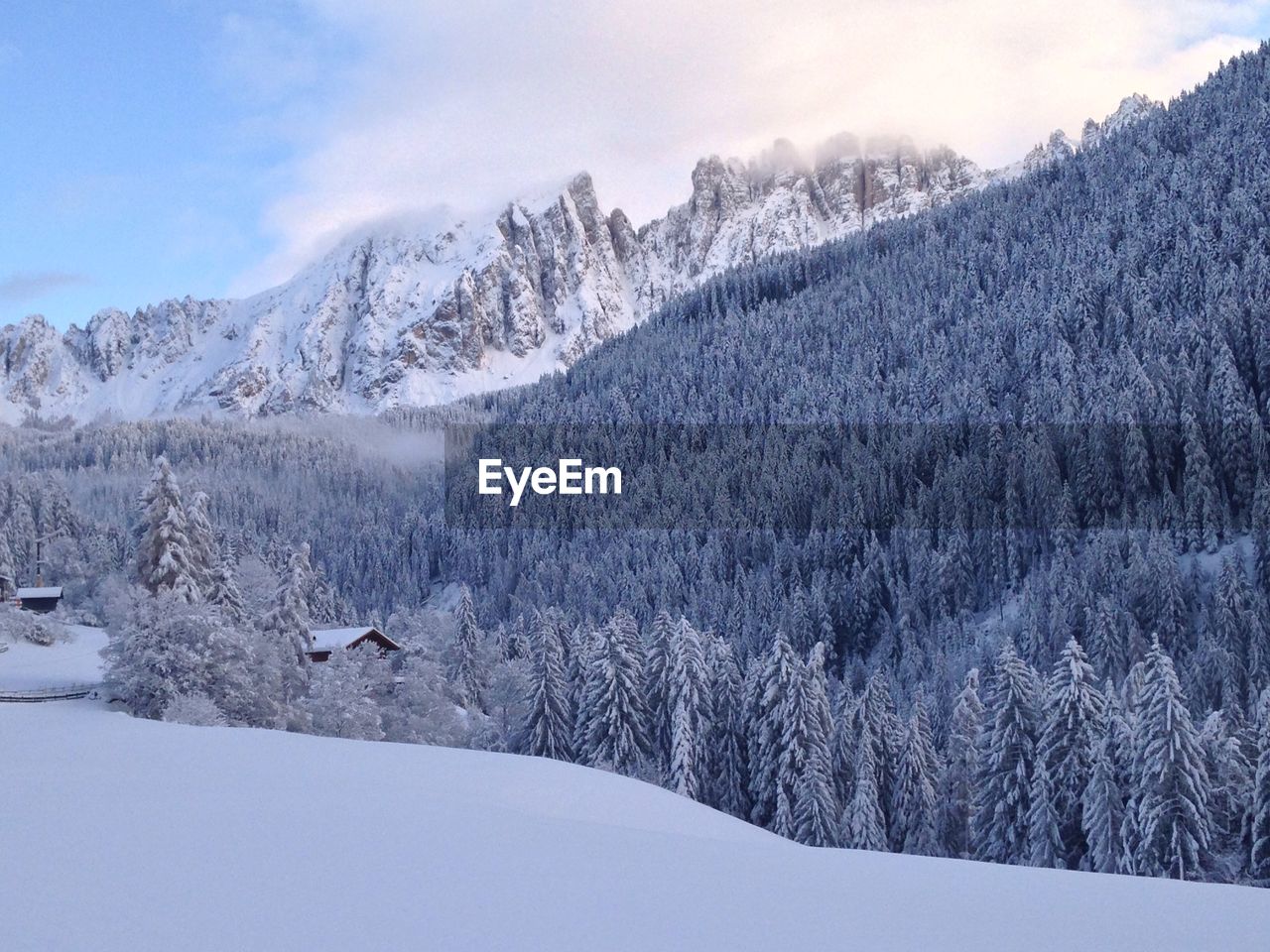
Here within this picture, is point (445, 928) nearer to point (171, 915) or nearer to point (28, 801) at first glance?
point (171, 915)

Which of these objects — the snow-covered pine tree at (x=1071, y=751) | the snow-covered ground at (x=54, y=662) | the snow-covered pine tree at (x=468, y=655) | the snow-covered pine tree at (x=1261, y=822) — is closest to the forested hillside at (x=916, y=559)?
the snow-covered pine tree at (x=1261, y=822)

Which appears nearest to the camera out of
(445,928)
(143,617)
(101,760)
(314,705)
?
(445,928)

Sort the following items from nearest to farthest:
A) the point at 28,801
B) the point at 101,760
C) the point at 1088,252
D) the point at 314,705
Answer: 1. the point at 28,801
2. the point at 101,760
3. the point at 314,705
4. the point at 1088,252

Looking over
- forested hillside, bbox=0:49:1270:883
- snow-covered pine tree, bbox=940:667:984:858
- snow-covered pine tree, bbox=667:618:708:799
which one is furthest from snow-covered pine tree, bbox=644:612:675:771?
snow-covered pine tree, bbox=940:667:984:858

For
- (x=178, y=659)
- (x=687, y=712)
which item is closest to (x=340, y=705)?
(x=178, y=659)

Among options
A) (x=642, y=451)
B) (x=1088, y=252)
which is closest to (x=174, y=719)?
(x=642, y=451)

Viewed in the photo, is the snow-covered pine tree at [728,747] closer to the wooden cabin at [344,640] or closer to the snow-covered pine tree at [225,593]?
the wooden cabin at [344,640]
